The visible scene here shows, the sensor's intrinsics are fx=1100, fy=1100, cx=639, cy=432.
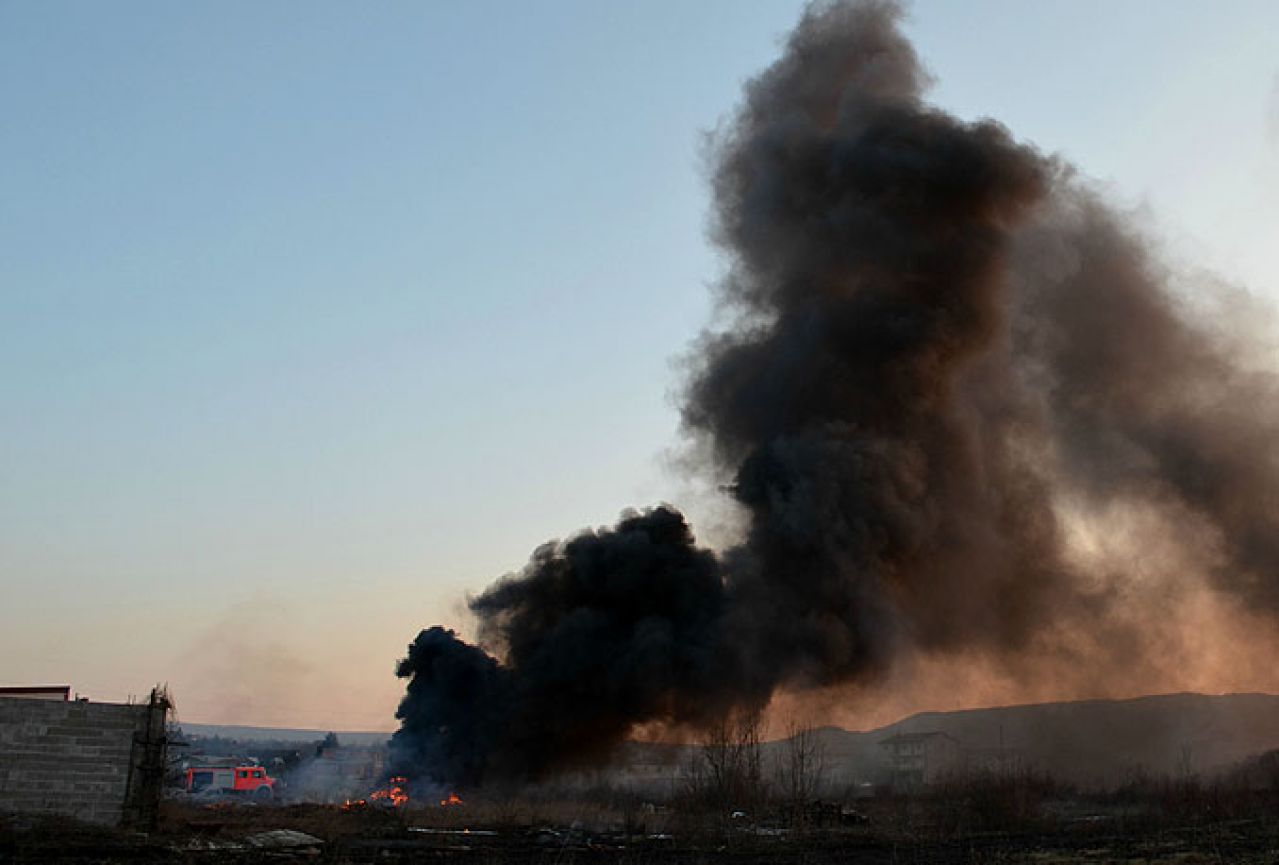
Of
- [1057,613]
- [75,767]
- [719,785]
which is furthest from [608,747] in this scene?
[75,767]

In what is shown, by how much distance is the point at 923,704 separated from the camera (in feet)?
193

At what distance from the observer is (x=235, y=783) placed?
6306cm

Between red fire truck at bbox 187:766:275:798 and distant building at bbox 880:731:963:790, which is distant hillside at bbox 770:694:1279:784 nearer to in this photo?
distant building at bbox 880:731:963:790

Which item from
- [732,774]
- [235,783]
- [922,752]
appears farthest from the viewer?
[922,752]

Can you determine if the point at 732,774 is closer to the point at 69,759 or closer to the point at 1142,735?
the point at 69,759

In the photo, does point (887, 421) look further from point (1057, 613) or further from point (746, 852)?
point (746, 852)

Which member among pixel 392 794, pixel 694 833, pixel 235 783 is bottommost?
pixel 235 783

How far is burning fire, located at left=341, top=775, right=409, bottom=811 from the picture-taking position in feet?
161

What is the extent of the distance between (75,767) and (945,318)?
1673 inches

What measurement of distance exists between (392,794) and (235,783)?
56.2 feet

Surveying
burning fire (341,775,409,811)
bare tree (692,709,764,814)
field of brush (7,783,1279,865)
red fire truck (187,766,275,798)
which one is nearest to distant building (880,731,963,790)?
field of brush (7,783,1279,865)

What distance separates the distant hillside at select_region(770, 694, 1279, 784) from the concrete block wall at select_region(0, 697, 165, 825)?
6071cm

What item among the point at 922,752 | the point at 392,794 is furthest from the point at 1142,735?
the point at 392,794

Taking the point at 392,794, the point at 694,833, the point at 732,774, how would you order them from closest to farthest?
1. the point at 694,833
2. the point at 732,774
3. the point at 392,794
